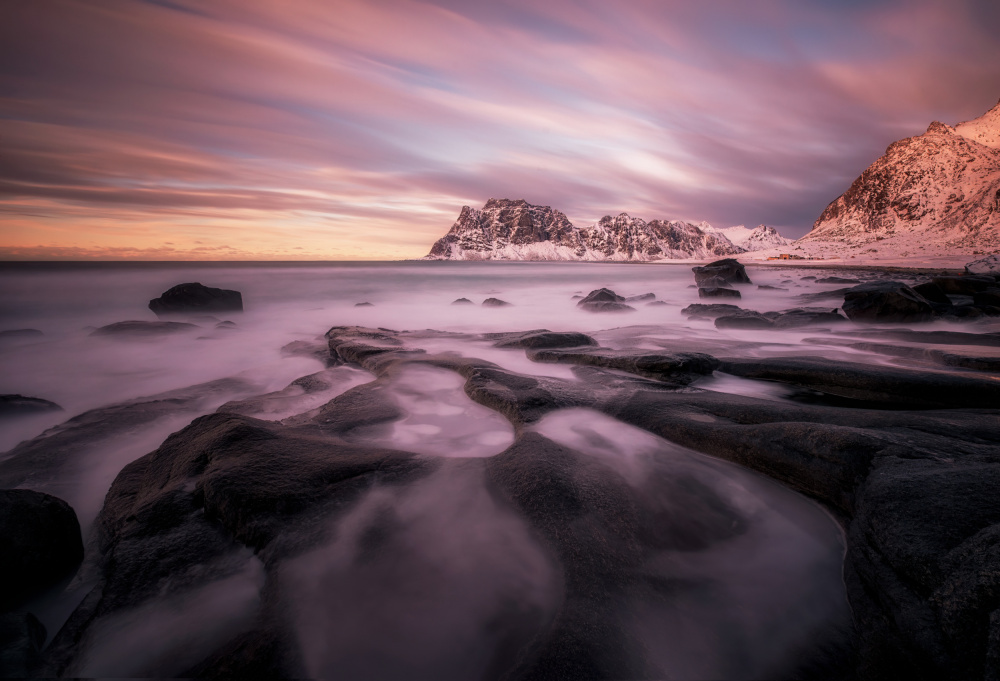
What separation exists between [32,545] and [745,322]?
1021cm

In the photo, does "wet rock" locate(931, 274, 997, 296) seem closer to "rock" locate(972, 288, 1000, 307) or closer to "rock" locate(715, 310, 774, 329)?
"rock" locate(972, 288, 1000, 307)

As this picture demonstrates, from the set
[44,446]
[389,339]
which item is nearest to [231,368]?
[389,339]

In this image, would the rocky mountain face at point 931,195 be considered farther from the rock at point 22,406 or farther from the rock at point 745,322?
the rock at point 22,406

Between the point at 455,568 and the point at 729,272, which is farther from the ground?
the point at 729,272

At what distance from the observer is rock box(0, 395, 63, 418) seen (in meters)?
4.15

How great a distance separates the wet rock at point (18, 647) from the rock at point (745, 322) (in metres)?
9.92

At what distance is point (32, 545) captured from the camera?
6.13ft

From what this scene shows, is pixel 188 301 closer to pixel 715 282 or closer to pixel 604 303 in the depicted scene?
pixel 604 303

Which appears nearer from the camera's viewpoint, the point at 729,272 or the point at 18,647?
the point at 18,647

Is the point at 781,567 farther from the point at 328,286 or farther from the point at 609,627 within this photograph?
the point at 328,286

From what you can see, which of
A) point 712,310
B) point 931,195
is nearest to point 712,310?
point 712,310

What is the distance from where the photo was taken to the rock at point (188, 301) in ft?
38.4

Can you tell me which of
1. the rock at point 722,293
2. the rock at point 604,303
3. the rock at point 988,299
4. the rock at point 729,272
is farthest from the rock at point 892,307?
the rock at point 729,272

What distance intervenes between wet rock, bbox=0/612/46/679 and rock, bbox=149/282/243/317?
12604 mm
